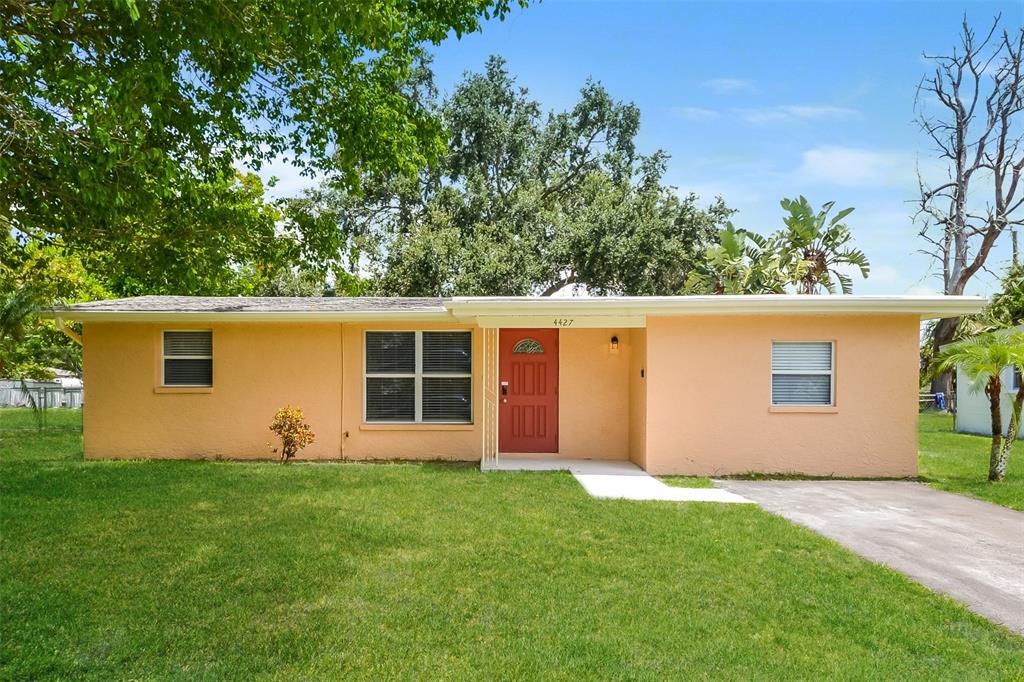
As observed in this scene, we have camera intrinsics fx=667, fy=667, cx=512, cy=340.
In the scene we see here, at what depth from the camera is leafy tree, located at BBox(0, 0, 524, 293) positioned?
281 inches

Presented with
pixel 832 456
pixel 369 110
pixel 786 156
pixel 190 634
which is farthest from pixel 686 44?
pixel 190 634

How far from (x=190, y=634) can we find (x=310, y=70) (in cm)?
761

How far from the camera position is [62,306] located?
10.5 m

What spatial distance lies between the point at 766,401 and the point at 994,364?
3014 millimetres

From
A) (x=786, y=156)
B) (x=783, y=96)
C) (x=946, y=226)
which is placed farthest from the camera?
(x=946, y=226)

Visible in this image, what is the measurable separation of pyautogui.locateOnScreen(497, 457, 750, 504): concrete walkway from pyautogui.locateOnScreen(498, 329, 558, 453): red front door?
0.46m

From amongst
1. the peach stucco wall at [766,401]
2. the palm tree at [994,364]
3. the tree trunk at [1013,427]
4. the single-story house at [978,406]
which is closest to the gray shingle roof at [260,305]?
the peach stucco wall at [766,401]

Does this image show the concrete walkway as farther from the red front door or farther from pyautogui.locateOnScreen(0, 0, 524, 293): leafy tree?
pyautogui.locateOnScreen(0, 0, 524, 293): leafy tree

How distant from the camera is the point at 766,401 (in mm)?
9883

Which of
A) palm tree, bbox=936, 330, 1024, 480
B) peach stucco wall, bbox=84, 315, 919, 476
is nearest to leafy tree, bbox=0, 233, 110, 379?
peach stucco wall, bbox=84, 315, 919, 476

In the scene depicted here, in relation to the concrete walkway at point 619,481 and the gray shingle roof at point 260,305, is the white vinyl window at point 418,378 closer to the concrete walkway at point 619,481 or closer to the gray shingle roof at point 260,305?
the gray shingle roof at point 260,305

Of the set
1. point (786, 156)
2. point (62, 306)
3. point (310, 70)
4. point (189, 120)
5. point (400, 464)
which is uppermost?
point (786, 156)

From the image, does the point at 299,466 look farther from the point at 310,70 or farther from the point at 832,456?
the point at 832,456

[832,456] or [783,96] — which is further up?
[783,96]
